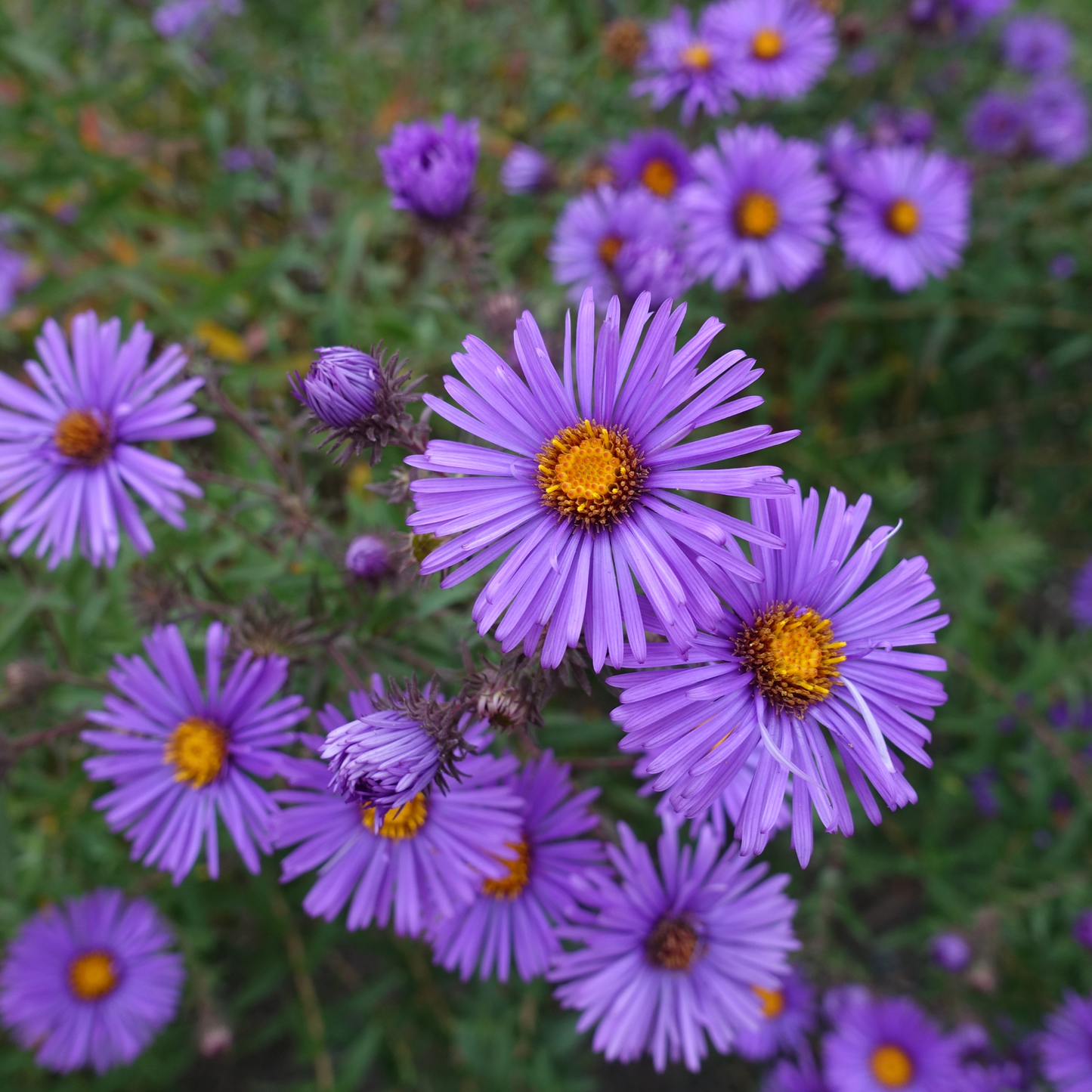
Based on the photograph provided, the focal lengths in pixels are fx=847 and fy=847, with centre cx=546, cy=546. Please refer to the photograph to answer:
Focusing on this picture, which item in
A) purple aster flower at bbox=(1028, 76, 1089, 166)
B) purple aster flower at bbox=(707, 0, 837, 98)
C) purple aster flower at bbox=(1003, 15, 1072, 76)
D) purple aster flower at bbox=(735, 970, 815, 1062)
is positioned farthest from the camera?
purple aster flower at bbox=(1003, 15, 1072, 76)

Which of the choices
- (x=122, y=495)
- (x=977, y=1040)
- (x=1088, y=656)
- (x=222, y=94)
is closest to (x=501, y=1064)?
(x=977, y=1040)

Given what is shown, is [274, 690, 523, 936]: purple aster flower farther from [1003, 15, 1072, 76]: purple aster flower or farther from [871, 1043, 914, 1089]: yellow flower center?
[1003, 15, 1072, 76]: purple aster flower

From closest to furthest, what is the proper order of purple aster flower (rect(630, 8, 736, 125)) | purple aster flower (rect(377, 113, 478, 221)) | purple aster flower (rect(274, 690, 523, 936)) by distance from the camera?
purple aster flower (rect(274, 690, 523, 936)) → purple aster flower (rect(377, 113, 478, 221)) → purple aster flower (rect(630, 8, 736, 125))

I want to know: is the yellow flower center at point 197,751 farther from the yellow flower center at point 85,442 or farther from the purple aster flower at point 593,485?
the purple aster flower at point 593,485

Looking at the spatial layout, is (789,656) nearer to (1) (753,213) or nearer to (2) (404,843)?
(2) (404,843)

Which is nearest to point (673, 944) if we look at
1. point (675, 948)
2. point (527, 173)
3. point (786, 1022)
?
point (675, 948)

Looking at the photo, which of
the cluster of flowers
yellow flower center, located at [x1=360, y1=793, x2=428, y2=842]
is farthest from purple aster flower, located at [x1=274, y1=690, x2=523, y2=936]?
the cluster of flowers

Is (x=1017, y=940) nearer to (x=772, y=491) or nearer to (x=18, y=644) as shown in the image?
(x=772, y=491)
